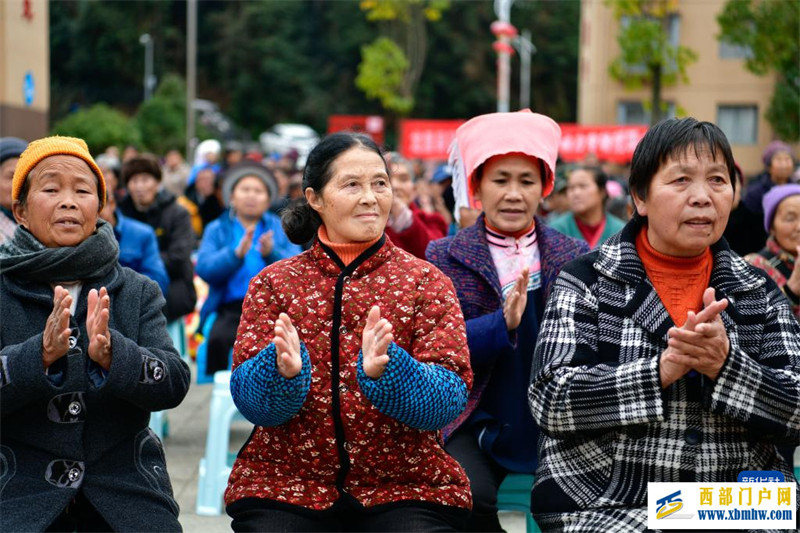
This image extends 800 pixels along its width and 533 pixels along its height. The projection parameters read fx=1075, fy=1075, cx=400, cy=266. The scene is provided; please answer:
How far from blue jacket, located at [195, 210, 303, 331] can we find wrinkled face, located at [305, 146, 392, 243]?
123 inches

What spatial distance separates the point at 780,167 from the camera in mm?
10016

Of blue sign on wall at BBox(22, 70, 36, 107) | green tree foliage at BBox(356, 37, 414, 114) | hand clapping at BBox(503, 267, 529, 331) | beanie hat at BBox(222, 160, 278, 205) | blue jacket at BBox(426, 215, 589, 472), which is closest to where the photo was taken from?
hand clapping at BBox(503, 267, 529, 331)

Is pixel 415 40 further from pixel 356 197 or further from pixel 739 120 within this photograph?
pixel 356 197

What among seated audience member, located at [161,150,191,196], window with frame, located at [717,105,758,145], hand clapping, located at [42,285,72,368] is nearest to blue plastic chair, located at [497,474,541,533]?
hand clapping, located at [42,285,72,368]

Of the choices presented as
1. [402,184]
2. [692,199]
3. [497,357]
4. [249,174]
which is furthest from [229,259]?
[692,199]

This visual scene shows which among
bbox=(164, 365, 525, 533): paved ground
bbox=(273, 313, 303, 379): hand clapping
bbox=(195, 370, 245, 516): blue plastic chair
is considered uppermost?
bbox=(273, 313, 303, 379): hand clapping

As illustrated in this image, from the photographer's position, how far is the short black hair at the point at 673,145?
324 cm

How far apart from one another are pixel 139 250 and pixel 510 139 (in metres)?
2.89

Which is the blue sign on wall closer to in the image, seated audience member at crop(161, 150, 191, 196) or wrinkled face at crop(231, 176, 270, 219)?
seated audience member at crop(161, 150, 191, 196)

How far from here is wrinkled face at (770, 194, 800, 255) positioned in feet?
18.3

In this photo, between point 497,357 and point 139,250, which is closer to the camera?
point 497,357

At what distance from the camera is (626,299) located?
3.27 m

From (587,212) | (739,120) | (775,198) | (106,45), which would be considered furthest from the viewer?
(106,45)

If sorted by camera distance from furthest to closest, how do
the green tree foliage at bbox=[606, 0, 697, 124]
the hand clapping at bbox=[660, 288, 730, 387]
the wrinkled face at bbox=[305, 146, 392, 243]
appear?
1. the green tree foliage at bbox=[606, 0, 697, 124]
2. the wrinkled face at bbox=[305, 146, 392, 243]
3. the hand clapping at bbox=[660, 288, 730, 387]
